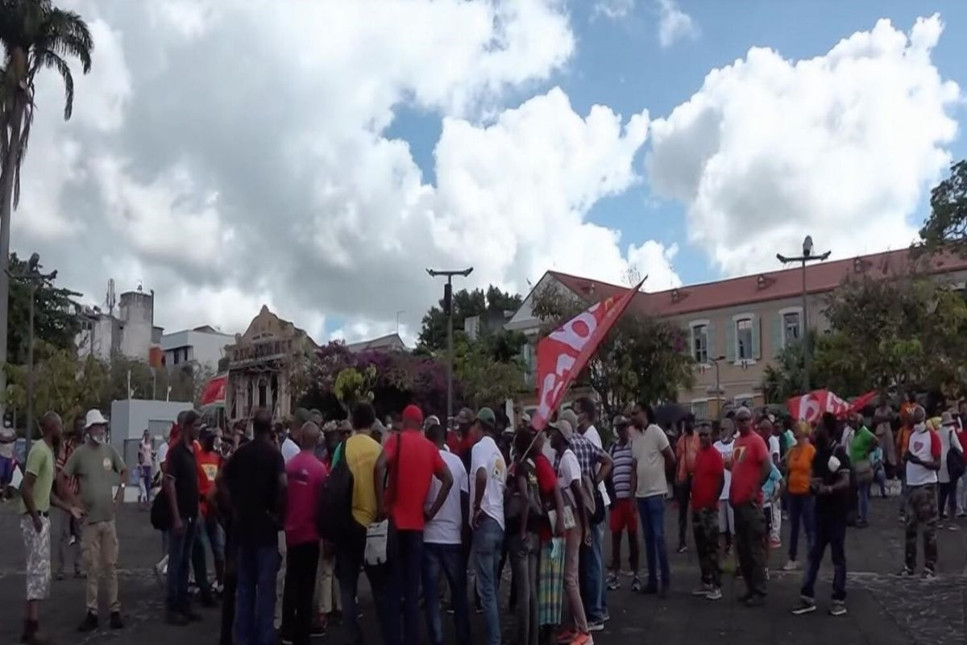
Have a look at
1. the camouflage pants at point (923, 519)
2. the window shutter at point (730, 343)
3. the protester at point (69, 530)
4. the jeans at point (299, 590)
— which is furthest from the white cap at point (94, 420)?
the window shutter at point (730, 343)

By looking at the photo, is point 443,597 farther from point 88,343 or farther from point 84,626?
point 88,343

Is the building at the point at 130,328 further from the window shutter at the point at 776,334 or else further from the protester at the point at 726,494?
the protester at the point at 726,494

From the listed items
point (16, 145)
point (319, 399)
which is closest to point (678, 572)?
point (16, 145)

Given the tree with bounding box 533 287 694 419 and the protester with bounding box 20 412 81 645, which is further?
the tree with bounding box 533 287 694 419

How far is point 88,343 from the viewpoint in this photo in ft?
244

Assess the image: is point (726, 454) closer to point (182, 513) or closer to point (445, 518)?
point (445, 518)

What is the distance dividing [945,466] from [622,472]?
657cm

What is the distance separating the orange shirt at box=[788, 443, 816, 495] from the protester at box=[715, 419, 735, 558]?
0.65 metres

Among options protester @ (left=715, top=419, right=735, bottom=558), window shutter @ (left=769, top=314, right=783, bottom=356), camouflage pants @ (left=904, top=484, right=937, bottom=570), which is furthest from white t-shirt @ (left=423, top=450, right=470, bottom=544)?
window shutter @ (left=769, top=314, right=783, bottom=356)

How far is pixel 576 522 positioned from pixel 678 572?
13.5 ft

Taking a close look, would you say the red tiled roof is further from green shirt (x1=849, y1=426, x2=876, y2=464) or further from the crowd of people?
the crowd of people

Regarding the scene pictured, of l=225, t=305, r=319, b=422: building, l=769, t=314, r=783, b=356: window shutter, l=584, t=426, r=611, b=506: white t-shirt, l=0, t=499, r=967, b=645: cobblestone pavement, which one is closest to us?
l=0, t=499, r=967, b=645: cobblestone pavement

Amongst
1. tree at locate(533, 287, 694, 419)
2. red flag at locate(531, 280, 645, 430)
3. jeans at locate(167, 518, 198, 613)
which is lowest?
jeans at locate(167, 518, 198, 613)

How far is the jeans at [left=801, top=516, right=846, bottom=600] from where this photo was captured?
9.80 meters
